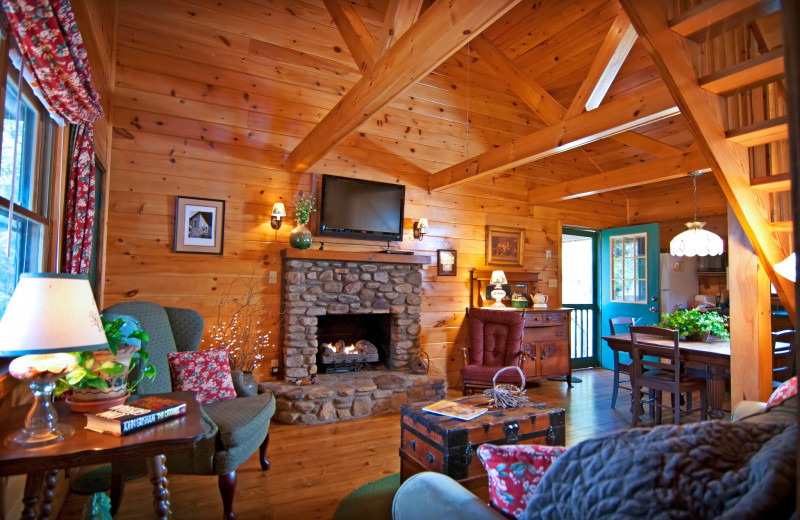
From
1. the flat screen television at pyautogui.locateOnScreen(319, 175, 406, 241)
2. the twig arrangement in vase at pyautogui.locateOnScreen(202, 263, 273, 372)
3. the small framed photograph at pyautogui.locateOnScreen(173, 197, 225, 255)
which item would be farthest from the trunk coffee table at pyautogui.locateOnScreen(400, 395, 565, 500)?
the small framed photograph at pyautogui.locateOnScreen(173, 197, 225, 255)

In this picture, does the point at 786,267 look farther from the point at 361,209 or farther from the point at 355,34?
the point at 361,209

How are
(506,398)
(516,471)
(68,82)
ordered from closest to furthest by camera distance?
(516,471) → (68,82) → (506,398)

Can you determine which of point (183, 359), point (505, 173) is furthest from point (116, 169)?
point (505, 173)

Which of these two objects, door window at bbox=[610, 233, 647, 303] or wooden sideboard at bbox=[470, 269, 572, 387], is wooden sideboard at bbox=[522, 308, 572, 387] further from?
door window at bbox=[610, 233, 647, 303]

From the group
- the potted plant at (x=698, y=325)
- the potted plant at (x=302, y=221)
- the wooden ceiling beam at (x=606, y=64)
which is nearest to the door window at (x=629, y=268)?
the potted plant at (x=698, y=325)

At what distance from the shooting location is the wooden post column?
2.55 meters

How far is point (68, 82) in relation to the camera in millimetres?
1721

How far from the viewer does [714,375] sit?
3.50m

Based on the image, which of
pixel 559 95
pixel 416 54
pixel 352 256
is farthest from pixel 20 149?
pixel 559 95

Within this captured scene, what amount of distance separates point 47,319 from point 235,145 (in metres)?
3.15

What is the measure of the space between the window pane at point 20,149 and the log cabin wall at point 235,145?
1.94 metres

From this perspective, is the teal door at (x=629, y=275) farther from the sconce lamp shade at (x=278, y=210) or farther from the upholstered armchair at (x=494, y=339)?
the sconce lamp shade at (x=278, y=210)

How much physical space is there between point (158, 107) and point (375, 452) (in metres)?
3.42

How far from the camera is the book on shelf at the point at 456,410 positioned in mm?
2199
